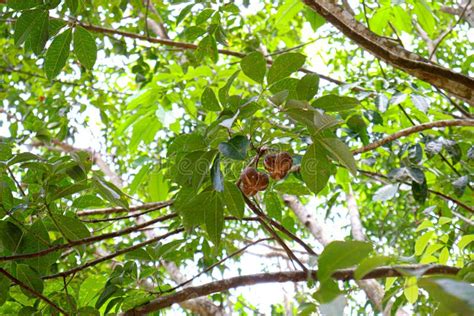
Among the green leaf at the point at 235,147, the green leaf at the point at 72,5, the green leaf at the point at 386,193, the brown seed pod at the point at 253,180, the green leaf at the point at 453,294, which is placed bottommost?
the green leaf at the point at 453,294

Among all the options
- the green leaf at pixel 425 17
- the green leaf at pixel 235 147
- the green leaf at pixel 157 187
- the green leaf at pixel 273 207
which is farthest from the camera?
the green leaf at pixel 425 17

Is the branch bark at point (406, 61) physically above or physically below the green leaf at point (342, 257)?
above

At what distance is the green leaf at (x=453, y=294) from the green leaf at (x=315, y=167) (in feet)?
1.50

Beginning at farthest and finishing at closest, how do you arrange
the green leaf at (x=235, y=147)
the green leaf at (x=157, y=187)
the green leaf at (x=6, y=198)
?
1. the green leaf at (x=157, y=187)
2. the green leaf at (x=6, y=198)
3. the green leaf at (x=235, y=147)

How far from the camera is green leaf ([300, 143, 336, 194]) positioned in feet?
3.25

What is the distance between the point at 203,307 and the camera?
2.54 m

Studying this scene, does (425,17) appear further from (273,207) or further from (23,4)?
(23,4)

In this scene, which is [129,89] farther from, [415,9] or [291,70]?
[291,70]

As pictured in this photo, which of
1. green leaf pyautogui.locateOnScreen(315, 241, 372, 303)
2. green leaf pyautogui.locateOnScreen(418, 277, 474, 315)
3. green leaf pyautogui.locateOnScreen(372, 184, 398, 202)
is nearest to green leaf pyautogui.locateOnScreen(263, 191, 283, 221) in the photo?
green leaf pyautogui.locateOnScreen(372, 184, 398, 202)

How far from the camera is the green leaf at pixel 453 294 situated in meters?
0.51

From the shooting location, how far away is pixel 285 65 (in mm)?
975

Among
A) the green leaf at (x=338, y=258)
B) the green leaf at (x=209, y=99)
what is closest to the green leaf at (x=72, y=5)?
the green leaf at (x=209, y=99)

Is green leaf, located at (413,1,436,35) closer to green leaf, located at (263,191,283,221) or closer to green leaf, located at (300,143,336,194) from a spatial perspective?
green leaf, located at (263,191,283,221)

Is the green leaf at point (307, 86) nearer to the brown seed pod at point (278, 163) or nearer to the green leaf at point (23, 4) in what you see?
the brown seed pod at point (278, 163)
